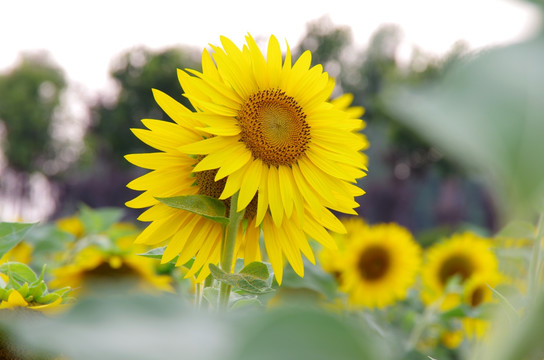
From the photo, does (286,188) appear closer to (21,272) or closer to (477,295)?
(21,272)

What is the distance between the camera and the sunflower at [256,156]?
47cm

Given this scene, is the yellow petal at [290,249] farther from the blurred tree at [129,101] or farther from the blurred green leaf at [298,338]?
the blurred tree at [129,101]

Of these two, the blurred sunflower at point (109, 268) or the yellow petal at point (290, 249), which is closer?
the yellow petal at point (290, 249)

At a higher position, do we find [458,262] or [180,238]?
[180,238]

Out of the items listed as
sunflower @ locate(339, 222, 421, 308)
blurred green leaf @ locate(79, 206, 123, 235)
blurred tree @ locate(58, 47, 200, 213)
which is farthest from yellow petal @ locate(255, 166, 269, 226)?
blurred tree @ locate(58, 47, 200, 213)

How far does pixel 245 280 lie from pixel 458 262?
1481mm

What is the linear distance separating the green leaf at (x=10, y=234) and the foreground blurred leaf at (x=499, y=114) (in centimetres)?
40

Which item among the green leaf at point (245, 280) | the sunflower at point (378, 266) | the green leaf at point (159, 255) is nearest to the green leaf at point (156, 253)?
the green leaf at point (159, 255)

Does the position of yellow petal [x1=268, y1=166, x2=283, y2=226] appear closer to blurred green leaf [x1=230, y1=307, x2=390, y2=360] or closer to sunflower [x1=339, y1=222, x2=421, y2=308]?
blurred green leaf [x1=230, y1=307, x2=390, y2=360]

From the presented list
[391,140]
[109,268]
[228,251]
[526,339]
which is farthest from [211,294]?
[391,140]

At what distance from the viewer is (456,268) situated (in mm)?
1722

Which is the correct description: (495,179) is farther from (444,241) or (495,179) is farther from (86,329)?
(444,241)

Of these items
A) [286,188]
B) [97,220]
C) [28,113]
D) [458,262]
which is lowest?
[28,113]

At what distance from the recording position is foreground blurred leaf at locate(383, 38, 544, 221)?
13 centimetres
